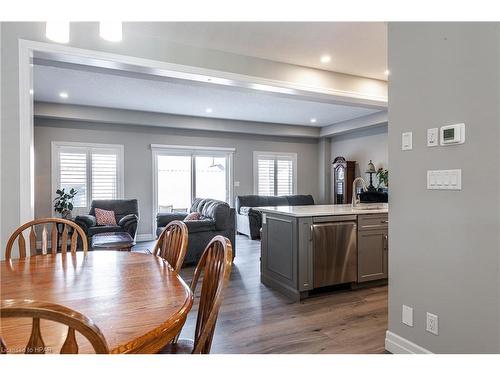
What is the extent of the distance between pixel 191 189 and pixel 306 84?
4347mm

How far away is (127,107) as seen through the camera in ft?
19.9

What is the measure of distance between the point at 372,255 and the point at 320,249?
739 millimetres

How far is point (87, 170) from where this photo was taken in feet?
21.1

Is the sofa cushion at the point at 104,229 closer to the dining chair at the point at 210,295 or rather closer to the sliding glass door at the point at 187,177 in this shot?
the sliding glass door at the point at 187,177

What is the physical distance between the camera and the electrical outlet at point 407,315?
2.07 metres

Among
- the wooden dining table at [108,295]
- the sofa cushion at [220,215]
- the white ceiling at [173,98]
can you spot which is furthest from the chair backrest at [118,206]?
the wooden dining table at [108,295]

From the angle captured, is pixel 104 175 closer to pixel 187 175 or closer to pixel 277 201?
pixel 187 175

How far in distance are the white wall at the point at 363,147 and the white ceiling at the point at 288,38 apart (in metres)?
3.63

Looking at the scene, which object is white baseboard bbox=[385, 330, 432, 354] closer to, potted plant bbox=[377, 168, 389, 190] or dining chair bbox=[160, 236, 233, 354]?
dining chair bbox=[160, 236, 233, 354]

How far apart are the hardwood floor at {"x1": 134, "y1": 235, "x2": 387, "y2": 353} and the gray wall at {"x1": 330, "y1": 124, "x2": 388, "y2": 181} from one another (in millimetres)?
4314

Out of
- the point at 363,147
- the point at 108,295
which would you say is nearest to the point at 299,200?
the point at 363,147

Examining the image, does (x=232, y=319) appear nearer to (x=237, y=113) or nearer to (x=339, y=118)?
Answer: (x=237, y=113)

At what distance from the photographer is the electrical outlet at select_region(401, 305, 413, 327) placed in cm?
207
